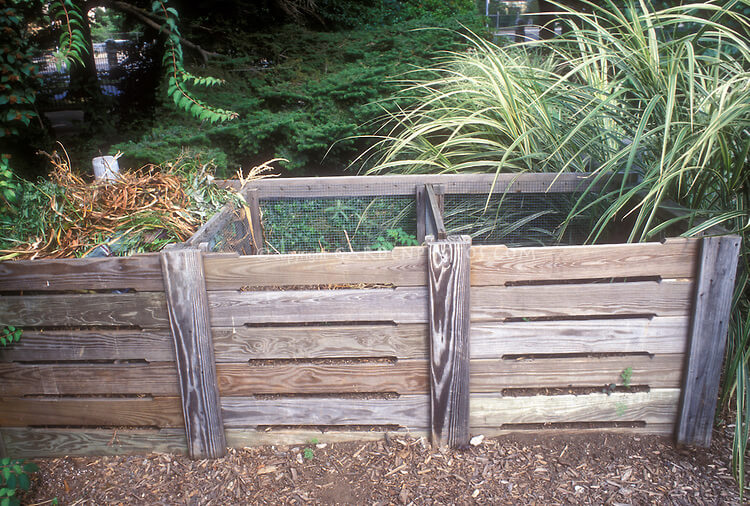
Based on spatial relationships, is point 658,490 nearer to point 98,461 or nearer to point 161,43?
point 98,461

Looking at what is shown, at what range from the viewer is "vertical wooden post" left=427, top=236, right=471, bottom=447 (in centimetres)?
188

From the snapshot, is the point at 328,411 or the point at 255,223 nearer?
the point at 328,411

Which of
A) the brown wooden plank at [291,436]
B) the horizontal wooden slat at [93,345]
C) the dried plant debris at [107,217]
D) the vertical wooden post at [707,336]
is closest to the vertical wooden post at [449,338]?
the brown wooden plank at [291,436]

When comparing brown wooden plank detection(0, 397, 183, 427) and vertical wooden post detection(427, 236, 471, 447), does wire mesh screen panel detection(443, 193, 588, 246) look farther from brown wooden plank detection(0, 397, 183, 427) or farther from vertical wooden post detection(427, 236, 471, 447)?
brown wooden plank detection(0, 397, 183, 427)

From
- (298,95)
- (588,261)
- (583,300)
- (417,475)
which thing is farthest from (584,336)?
(298,95)

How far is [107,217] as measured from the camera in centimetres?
223

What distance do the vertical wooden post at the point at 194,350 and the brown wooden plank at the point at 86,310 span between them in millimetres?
81

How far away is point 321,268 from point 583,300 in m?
0.97

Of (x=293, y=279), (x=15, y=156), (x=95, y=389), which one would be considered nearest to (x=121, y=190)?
(x=95, y=389)

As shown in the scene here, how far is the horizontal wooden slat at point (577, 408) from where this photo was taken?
2.04 m

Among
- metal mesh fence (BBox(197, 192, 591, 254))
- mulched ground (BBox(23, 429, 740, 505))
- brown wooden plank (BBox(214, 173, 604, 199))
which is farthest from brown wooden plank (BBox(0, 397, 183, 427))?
brown wooden plank (BBox(214, 173, 604, 199))

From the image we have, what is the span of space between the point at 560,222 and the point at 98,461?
7.94ft

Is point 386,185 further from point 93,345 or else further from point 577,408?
point 93,345

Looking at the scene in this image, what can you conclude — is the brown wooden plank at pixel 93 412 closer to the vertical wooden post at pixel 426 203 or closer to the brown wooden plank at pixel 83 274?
the brown wooden plank at pixel 83 274
